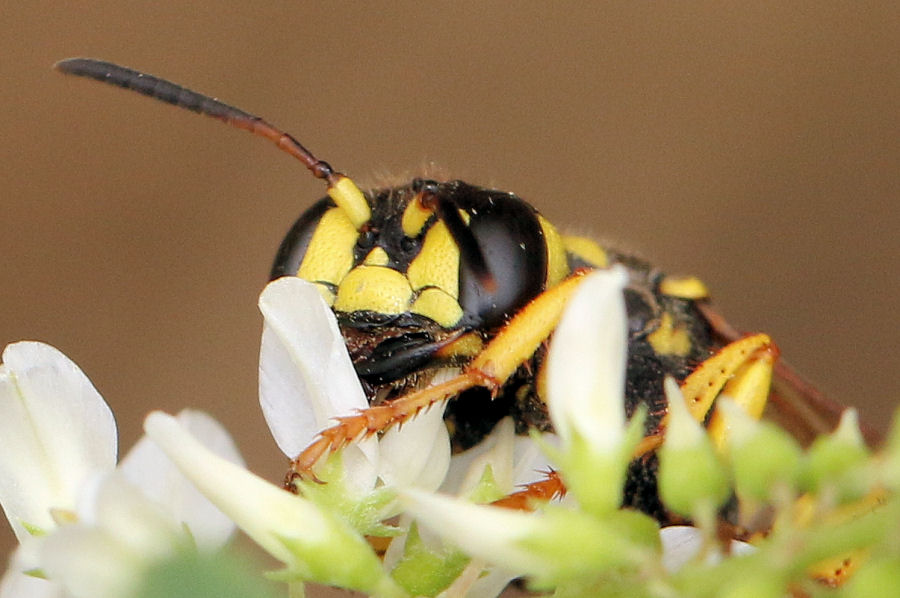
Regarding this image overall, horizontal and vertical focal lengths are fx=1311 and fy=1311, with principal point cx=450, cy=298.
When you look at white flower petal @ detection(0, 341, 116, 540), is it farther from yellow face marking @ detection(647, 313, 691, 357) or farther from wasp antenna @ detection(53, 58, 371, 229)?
yellow face marking @ detection(647, 313, 691, 357)

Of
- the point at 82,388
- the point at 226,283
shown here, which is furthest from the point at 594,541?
the point at 226,283

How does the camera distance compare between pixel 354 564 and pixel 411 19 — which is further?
pixel 411 19

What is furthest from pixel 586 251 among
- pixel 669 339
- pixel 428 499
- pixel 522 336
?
pixel 428 499

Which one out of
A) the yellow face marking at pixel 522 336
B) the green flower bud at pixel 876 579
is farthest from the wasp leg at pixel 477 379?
the green flower bud at pixel 876 579

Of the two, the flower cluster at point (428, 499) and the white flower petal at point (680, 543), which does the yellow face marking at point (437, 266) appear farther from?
the white flower petal at point (680, 543)

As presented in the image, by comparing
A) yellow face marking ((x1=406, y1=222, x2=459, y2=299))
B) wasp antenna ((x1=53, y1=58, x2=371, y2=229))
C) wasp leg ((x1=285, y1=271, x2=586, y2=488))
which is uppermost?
wasp antenna ((x1=53, y1=58, x2=371, y2=229))

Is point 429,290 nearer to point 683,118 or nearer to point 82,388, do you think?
point 82,388

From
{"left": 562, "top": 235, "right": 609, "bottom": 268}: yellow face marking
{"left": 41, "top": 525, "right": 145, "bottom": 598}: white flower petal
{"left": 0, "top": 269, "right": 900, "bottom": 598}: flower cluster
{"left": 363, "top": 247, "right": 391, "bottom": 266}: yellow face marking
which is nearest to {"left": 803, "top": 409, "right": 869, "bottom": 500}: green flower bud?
Answer: {"left": 0, "top": 269, "right": 900, "bottom": 598}: flower cluster

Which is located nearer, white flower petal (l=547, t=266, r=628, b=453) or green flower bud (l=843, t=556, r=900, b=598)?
green flower bud (l=843, t=556, r=900, b=598)
